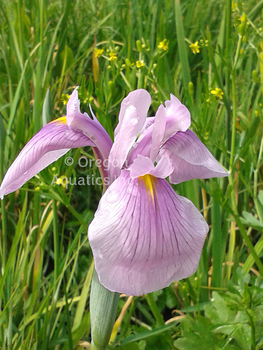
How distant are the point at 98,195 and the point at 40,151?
2.34 feet

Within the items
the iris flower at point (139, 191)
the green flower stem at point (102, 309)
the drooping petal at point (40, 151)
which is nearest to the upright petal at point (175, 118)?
the iris flower at point (139, 191)

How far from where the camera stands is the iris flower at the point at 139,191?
449mm

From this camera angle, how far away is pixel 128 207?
0.47 metres

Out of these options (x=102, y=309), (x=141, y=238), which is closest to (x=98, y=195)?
(x=102, y=309)

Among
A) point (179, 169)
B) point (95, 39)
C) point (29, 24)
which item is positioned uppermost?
point (29, 24)

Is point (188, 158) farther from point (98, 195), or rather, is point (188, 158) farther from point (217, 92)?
point (98, 195)

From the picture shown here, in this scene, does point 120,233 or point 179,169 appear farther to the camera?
point 179,169

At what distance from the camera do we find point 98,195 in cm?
123

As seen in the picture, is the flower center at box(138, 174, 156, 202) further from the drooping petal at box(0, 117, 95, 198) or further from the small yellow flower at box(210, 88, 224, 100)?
the small yellow flower at box(210, 88, 224, 100)

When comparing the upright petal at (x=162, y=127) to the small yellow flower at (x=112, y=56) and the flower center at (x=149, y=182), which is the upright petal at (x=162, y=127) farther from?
the small yellow flower at (x=112, y=56)

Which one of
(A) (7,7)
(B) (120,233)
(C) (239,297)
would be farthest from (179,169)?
(A) (7,7)

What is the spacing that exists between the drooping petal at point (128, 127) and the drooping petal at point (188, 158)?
59mm

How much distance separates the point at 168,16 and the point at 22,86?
0.67 metres

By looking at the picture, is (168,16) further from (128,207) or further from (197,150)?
(128,207)
